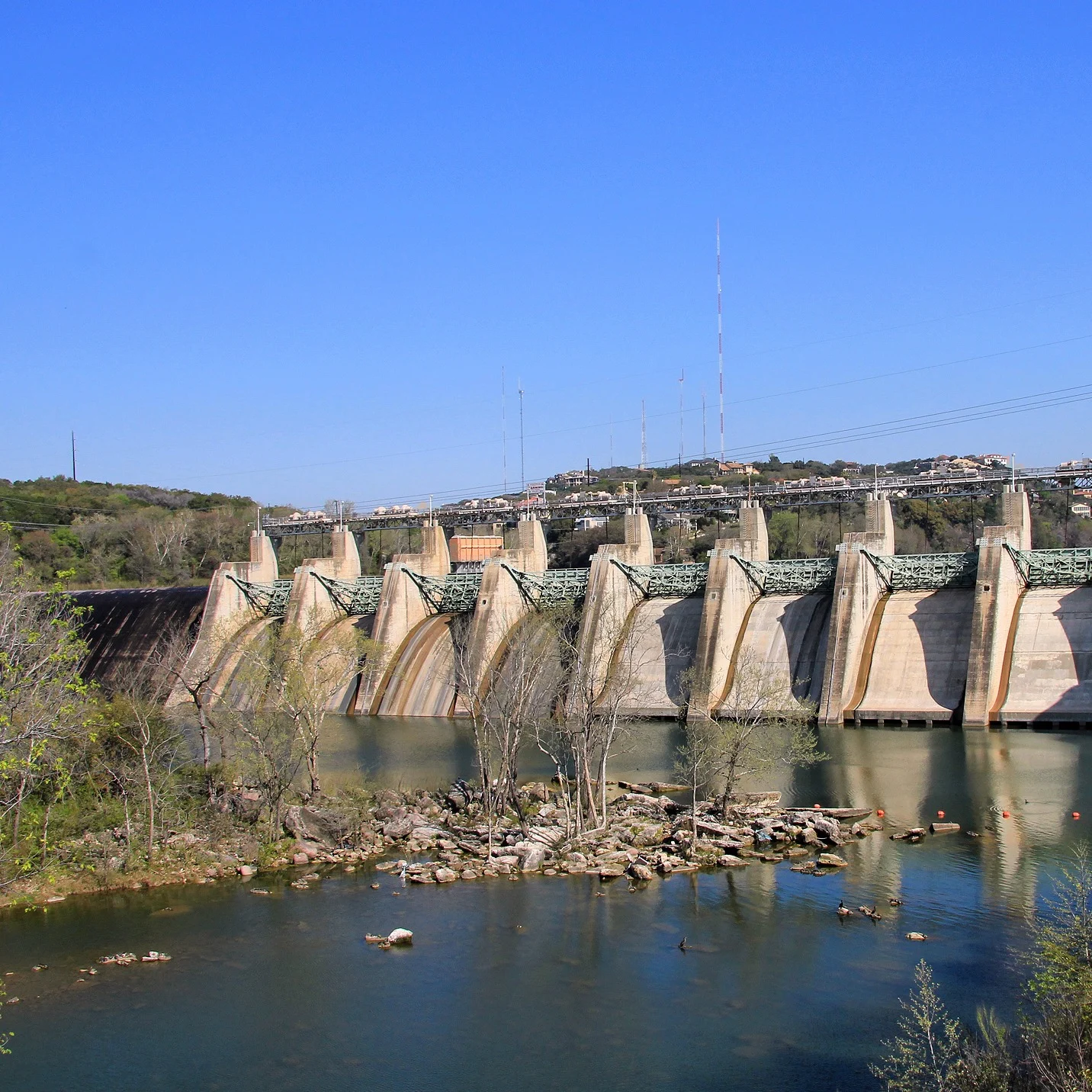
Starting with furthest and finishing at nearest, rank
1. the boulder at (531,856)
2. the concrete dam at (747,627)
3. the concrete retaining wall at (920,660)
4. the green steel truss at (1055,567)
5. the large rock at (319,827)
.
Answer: the green steel truss at (1055,567) → the concrete retaining wall at (920,660) → the concrete dam at (747,627) → the large rock at (319,827) → the boulder at (531,856)

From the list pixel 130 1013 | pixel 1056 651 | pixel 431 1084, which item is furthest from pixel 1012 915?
pixel 1056 651

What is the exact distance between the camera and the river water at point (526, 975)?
65.5 feet

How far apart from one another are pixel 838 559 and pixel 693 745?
22270 mm

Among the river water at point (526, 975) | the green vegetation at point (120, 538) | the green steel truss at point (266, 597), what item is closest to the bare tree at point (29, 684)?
the river water at point (526, 975)

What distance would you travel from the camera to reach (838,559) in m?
53.8

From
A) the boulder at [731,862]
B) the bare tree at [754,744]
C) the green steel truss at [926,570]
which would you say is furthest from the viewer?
the green steel truss at [926,570]

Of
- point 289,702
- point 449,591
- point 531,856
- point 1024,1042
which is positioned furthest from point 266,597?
point 1024,1042

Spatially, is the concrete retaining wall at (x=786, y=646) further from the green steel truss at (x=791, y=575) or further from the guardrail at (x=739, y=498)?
the guardrail at (x=739, y=498)

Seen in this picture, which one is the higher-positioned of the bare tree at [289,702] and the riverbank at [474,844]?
the bare tree at [289,702]

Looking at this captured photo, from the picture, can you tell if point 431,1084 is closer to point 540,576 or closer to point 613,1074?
point 613,1074

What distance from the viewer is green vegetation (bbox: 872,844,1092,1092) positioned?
1530 cm

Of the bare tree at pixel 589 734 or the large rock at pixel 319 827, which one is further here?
the large rock at pixel 319 827

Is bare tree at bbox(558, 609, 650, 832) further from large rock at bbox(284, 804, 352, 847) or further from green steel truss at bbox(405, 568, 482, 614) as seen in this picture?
green steel truss at bbox(405, 568, 482, 614)

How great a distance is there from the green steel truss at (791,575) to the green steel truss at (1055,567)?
820 cm
